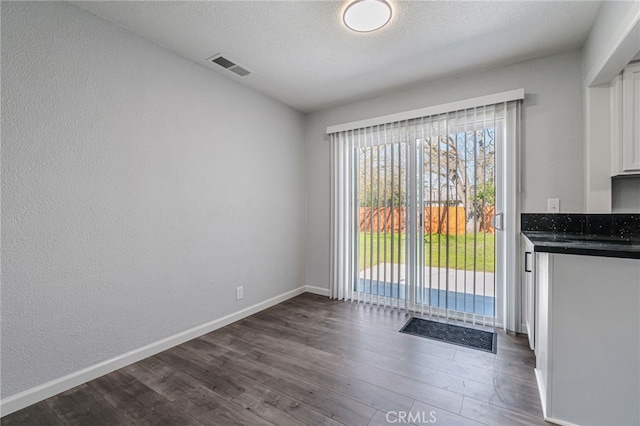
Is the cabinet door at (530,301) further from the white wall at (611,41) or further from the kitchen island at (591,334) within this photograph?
the white wall at (611,41)

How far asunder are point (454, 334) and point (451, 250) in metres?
0.80

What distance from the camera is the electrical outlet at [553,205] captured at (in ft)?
7.86

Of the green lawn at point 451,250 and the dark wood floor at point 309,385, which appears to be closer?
the dark wood floor at point 309,385

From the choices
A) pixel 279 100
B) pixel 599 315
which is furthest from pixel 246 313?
pixel 599 315

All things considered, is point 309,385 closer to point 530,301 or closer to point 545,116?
point 530,301

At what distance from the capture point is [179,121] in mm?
2436

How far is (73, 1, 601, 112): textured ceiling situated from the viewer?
188 cm

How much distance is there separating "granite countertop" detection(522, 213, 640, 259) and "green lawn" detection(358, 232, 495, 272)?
371 mm

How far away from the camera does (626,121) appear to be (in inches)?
76.0

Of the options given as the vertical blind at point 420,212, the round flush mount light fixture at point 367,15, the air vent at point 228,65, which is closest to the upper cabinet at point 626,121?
the vertical blind at point 420,212

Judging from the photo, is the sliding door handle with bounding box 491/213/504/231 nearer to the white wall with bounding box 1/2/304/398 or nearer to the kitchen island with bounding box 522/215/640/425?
the kitchen island with bounding box 522/215/640/425

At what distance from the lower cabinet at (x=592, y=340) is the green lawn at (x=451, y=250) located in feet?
4.08

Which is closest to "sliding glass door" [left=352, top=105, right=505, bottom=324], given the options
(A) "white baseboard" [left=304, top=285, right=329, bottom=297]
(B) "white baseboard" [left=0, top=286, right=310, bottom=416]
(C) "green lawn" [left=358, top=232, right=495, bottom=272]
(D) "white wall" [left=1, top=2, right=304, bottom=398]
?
(C) "green lawn" [left=358, top=232, right=495, bottom=272]

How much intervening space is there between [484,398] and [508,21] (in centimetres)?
256
